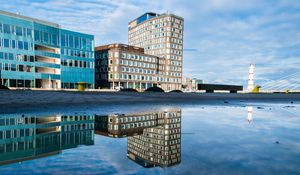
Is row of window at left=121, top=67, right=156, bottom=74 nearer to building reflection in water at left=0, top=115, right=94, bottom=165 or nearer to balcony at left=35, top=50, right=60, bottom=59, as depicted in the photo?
balcony at left=35, top=50, right=60, bottom=59

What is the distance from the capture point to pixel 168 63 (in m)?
106

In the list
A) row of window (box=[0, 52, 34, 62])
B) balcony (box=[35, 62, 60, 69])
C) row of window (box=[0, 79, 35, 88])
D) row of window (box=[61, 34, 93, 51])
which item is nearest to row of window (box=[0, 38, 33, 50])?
row of window (box=[0, 52, 34, 62])

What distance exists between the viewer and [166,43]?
107500 millimetres

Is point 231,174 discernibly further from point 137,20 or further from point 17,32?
point 137,20

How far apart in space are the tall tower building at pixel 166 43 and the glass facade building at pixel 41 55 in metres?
46.0

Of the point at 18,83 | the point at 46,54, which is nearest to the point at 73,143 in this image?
the point at 18,83

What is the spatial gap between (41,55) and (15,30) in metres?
8.74

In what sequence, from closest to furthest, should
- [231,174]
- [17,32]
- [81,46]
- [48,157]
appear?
[231,174], [48,157], [17,32], [81,46]

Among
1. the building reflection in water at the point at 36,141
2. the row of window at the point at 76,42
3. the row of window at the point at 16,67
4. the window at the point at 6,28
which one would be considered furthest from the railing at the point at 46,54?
the building reflection in water at the point at 36,141

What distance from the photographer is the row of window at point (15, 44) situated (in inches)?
1875

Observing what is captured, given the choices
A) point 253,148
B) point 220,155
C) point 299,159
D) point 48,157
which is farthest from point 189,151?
point 48,157

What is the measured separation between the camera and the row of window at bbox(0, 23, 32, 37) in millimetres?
47688

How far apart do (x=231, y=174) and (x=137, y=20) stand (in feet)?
445

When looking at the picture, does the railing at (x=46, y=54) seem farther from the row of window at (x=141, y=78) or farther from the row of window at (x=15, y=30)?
the row of window at (x=141, y=78)
